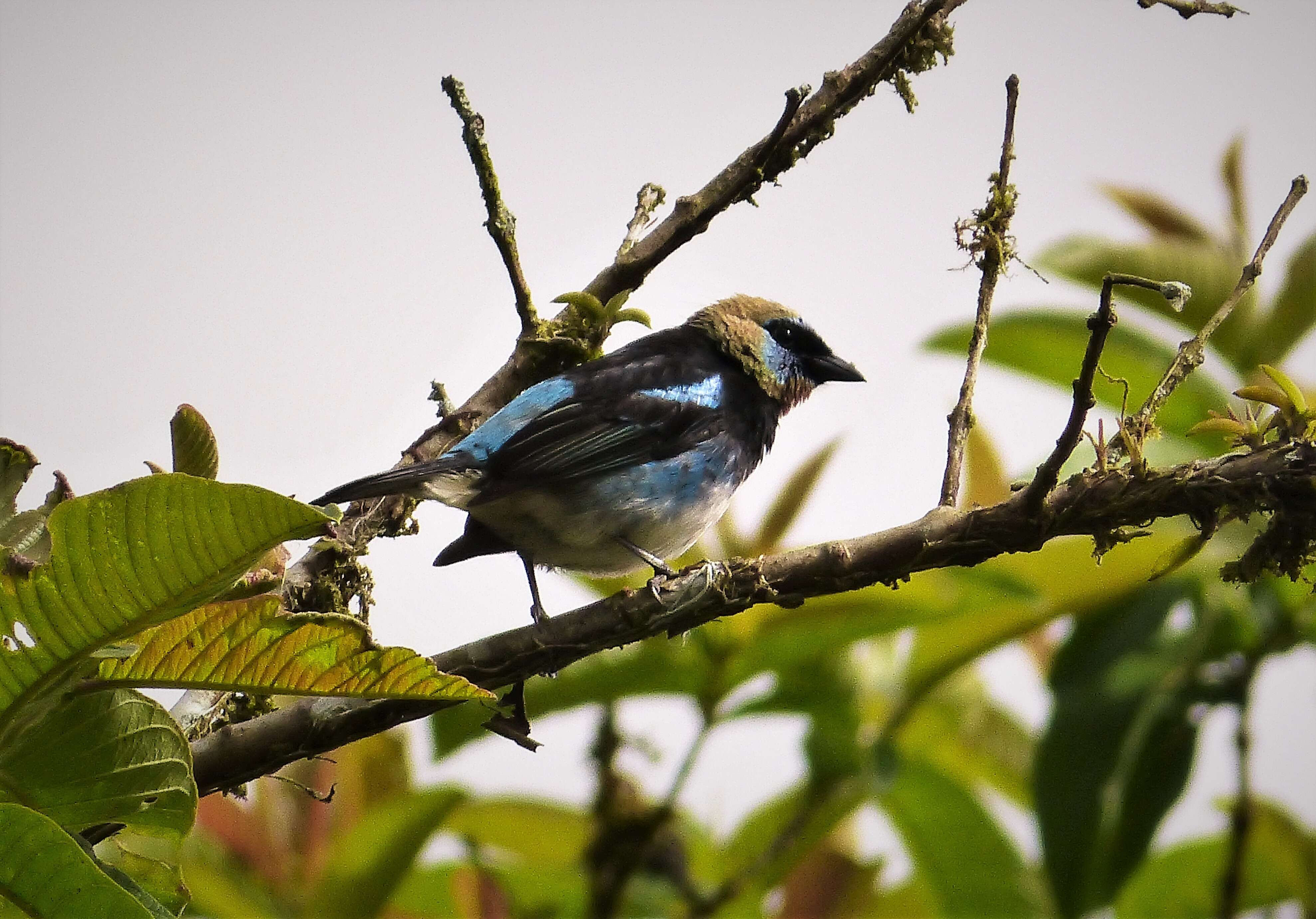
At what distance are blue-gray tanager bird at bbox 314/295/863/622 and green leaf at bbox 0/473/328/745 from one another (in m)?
1.86


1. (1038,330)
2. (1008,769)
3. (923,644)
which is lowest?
(1008,769)

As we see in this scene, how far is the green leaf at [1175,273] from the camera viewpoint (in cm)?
414

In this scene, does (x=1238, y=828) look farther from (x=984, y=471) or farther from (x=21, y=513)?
(x=21, y=513)

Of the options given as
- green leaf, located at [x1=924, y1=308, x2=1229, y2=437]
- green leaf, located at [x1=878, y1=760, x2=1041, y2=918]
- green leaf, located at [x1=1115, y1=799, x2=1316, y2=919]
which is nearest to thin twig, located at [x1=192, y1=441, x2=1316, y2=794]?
green leaf, located at [x1=878, y1=760, x2=1041, y2=918]

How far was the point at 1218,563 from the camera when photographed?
12.1 ft

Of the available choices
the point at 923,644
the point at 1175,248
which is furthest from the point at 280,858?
the point at 1175,248

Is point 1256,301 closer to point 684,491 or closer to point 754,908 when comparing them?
point 684,491

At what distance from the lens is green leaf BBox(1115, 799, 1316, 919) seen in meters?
3.97

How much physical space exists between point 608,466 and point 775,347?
1.14m

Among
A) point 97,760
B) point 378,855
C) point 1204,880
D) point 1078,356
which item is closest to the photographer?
point 97,760

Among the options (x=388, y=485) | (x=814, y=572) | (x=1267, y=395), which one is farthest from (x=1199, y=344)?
(x=388, y=485)

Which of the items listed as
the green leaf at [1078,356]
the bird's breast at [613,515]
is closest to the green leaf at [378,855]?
the bird's breast at [613,515]

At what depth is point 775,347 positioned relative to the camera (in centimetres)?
452

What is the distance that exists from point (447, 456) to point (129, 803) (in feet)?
5.40
